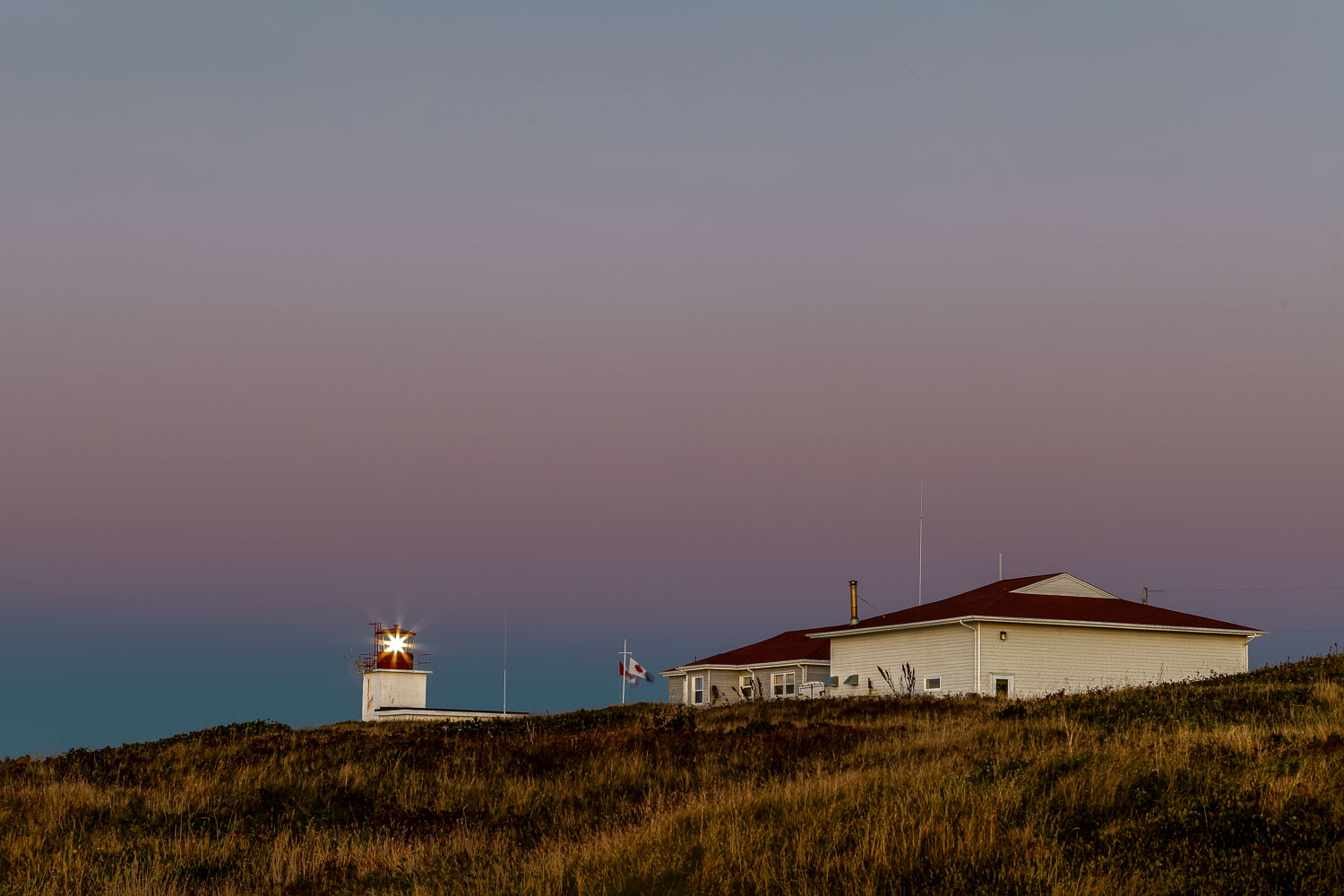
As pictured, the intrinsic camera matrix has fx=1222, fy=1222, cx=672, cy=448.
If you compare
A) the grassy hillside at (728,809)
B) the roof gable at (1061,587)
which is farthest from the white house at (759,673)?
the grassy hillside at (728,809)

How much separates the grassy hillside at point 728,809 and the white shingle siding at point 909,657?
44.1 feet

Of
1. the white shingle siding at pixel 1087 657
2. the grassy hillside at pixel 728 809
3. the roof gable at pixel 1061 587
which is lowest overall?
the grassy hillside at pixel 728 809

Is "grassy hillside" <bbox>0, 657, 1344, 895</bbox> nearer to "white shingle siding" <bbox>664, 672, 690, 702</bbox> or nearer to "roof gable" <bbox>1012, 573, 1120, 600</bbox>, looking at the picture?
"roof gable" <bbox>1012, 573, 1120, 600</bbox>

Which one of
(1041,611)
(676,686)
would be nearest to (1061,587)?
(1041,611)

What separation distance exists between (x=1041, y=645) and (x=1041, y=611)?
3.44 feet

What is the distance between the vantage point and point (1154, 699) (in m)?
22.7

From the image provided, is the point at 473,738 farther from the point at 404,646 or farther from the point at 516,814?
the point at 404,646

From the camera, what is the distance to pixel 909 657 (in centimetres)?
3791

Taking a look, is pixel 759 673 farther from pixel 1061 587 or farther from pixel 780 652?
pixel 1061 587

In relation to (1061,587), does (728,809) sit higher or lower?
lower

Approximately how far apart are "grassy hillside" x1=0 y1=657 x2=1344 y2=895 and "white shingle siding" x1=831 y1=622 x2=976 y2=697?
1343 cm

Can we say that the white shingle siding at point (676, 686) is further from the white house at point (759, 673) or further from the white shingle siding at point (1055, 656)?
the white shingle siding at point (1055, 656)

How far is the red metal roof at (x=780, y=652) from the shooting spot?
4584 cm

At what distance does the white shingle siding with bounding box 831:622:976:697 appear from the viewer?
35688mm
